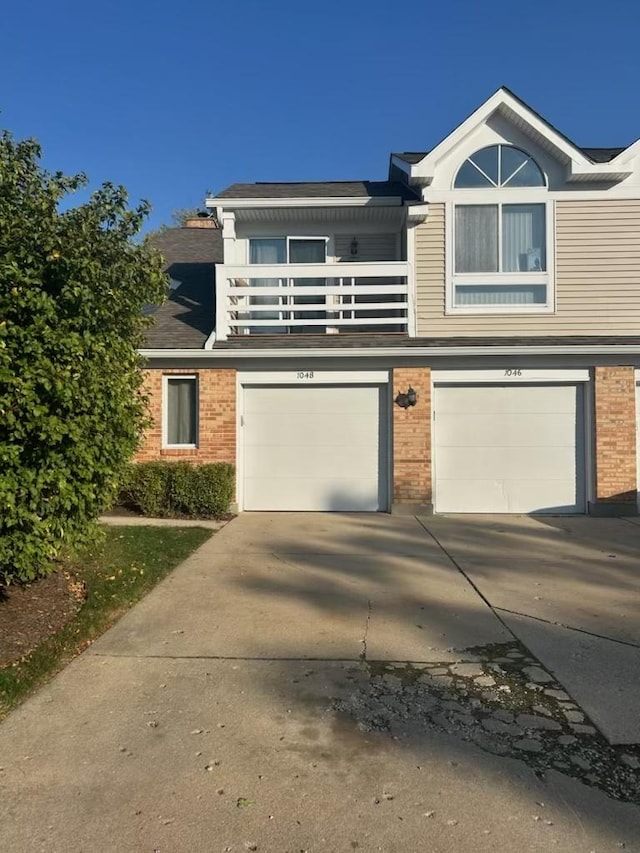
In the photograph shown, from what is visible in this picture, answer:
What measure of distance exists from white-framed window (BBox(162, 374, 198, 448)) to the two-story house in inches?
1.1

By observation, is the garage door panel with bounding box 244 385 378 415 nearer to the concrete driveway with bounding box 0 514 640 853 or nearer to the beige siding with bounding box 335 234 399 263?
the beige siding with bounding box 335 234 399 263

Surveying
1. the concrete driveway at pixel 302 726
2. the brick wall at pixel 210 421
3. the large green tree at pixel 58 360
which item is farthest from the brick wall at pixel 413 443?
the large green tree at pixel 58 360

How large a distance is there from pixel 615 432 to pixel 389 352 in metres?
4.14

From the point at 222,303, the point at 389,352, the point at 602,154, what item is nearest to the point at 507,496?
the point at 389,352

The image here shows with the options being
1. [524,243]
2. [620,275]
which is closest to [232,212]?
[524,243]

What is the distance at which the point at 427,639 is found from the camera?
4.95m

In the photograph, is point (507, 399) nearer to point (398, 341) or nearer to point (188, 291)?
point (398, 341)

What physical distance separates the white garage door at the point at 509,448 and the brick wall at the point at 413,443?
14.7 inches

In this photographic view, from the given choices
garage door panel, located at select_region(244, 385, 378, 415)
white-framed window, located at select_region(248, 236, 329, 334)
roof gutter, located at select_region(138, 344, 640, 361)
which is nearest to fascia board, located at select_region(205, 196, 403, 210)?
white-framed window, located at select_region(248, 236, 329, 334)

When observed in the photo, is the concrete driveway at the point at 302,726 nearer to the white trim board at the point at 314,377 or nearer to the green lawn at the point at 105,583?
the green lawn at the point at 105,583

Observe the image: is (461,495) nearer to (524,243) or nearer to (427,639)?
(524,243)

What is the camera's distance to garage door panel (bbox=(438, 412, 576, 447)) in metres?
11.3

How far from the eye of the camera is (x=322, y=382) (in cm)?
1140

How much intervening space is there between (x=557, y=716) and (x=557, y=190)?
10511 mm
